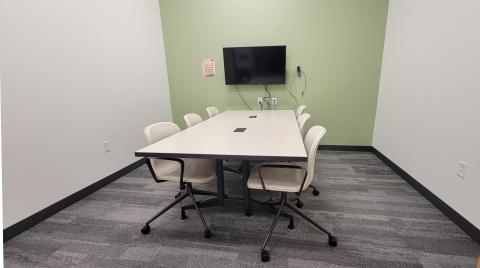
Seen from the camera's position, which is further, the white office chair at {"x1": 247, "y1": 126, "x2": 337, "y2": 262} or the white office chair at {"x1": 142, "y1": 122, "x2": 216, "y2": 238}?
the white office chair at {"x1": 142, "y1": 122, "x2": 216, "y2": 238}

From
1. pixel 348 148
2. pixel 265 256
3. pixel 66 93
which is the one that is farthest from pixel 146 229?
pixel 348 148

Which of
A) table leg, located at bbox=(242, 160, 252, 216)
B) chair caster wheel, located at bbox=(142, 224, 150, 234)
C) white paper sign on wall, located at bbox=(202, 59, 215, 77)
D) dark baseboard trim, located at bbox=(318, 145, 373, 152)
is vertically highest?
white paper sign on wall, located at bbox=(202, 59, 215, 77)

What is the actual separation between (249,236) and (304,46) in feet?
9.38

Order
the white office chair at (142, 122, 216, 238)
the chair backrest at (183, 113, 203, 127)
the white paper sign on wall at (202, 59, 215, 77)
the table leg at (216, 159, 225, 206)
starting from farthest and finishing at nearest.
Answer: the white paper sign on wall at (202, 59, 215, 77) < the chair backrest at (183, 113, 203, 127) < the table leg at (216, 159, 225, 206) < the white office chair at (142, 122, 216, 238)

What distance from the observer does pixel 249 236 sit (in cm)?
193

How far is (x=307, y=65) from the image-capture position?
3707 millimetres

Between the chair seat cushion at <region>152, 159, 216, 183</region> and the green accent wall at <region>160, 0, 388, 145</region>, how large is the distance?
6.73 feet

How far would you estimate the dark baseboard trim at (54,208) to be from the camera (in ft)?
6.56

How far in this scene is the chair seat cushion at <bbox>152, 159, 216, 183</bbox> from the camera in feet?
6.46

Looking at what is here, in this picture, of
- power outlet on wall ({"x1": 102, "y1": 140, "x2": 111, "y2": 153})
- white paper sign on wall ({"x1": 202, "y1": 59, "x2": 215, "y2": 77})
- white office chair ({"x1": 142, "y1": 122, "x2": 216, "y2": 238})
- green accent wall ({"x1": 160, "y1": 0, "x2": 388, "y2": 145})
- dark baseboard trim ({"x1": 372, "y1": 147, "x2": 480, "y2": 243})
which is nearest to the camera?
dark baseboard trim ({"x1": 372, "y1": 147, "x2": 480, "y2": 243})

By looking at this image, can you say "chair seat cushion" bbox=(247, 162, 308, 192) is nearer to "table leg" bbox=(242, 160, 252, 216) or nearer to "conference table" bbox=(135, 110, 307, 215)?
"table leg" bbox=(242, 160, 252, 216)

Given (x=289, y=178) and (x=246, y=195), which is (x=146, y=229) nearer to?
(x=246, y=195)

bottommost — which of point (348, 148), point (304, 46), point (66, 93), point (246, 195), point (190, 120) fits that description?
point (348, 148)

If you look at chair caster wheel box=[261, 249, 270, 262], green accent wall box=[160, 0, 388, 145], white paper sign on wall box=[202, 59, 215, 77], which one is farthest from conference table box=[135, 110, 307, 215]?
white paper sign on wall box=[202, 59, 215, 77]
